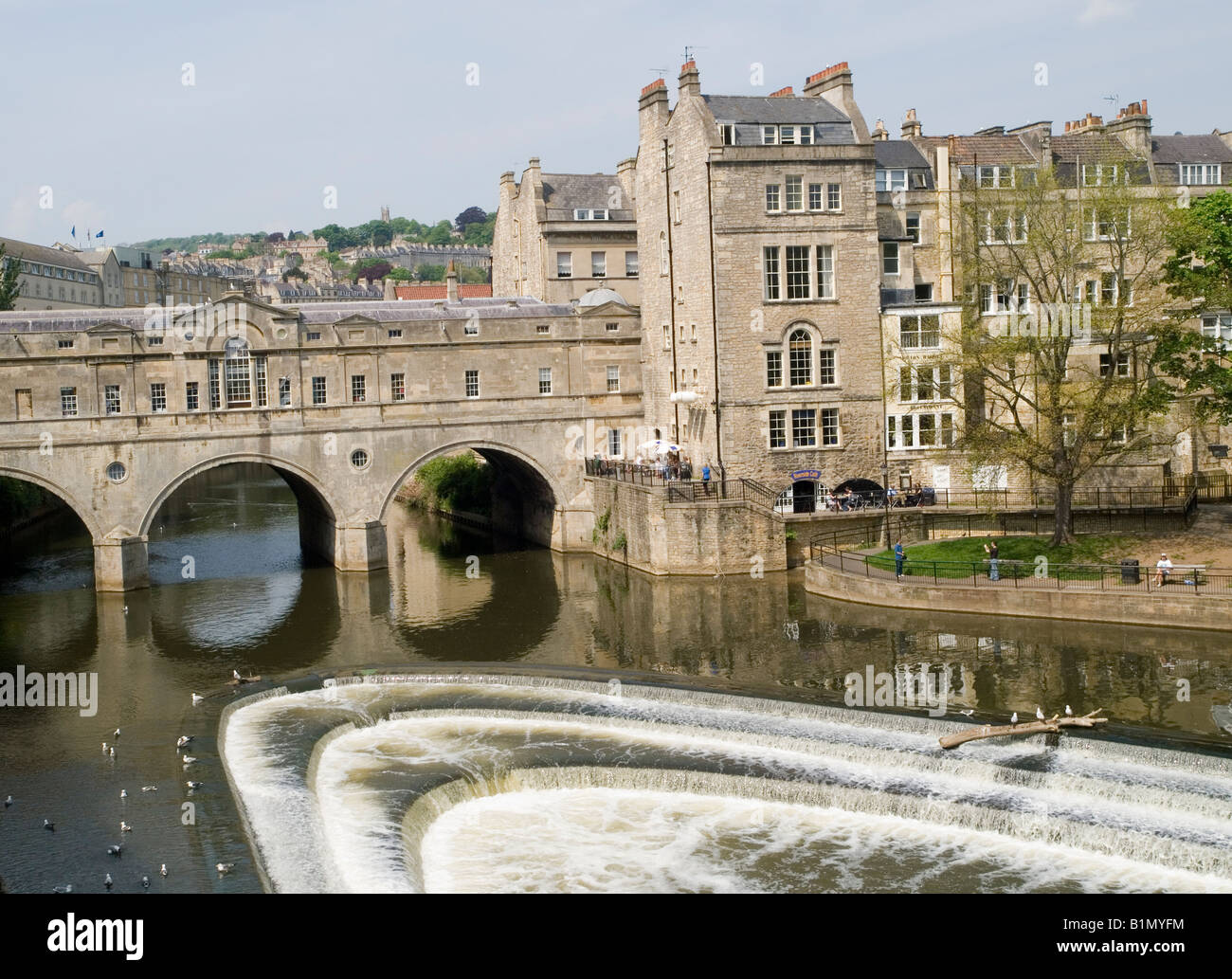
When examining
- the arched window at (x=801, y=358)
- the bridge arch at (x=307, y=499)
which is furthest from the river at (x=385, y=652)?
the arched window at (x=801, y=358)

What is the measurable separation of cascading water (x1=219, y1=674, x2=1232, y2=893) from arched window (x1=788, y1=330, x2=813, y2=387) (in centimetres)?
2208

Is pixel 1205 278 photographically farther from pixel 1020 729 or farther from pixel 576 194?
pixel 576 194

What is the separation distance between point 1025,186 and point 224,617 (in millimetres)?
30657

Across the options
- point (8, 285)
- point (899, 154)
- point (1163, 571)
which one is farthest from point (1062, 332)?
point (8, 285)

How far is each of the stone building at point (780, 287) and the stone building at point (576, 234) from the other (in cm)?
1573

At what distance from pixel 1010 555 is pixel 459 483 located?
33959 mm

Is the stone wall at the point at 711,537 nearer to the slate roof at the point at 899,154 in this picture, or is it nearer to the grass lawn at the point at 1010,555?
the grass lawn at the point at 1010,555

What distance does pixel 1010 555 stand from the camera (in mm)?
42594

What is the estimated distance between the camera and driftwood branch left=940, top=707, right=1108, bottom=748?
27.4m

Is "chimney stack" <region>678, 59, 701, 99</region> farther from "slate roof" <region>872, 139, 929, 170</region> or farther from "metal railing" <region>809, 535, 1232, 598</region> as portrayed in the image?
"metal railing" <region>809, 535, 1232, 598</region>

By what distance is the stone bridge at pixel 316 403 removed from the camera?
162ft

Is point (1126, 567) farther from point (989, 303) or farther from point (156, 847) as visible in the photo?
point (156, 847)

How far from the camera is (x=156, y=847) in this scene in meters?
23.5
